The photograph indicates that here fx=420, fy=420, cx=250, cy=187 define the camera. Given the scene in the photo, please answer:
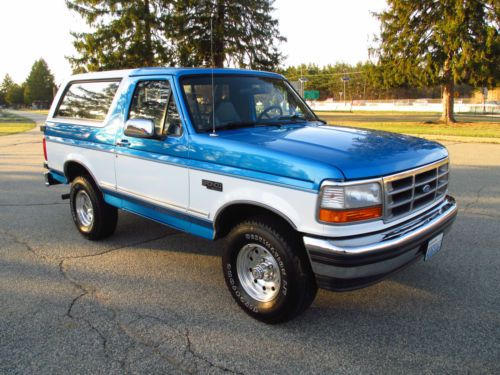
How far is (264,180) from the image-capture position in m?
3.11

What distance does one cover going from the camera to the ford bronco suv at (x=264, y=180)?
2.88 m

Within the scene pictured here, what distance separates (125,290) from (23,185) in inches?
242

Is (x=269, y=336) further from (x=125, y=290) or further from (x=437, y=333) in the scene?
(x=125, y=290)

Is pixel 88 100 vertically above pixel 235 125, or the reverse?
pixel 88 100

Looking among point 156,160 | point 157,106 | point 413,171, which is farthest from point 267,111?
point 413,171

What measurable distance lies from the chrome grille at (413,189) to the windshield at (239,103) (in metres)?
1.48

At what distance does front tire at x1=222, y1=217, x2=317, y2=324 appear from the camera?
307 centimetres

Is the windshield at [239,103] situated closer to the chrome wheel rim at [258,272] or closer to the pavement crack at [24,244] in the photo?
the chrome wheel rim at [258,272]

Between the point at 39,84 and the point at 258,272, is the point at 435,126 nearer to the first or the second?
the point at 258,272

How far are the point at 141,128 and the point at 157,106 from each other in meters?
0.46

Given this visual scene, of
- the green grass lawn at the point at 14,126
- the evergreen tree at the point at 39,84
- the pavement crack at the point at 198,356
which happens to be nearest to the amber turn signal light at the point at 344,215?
the pavement crack at the point at 198,356

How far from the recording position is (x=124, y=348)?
3025 millimetres

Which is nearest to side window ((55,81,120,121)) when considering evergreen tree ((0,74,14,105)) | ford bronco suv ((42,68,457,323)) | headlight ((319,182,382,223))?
ford bronco suv ((42,68,457,323))

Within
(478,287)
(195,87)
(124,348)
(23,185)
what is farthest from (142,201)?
(23,185)
